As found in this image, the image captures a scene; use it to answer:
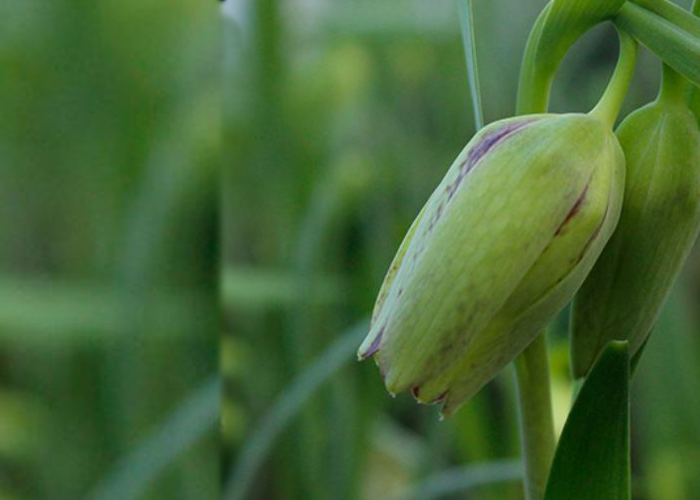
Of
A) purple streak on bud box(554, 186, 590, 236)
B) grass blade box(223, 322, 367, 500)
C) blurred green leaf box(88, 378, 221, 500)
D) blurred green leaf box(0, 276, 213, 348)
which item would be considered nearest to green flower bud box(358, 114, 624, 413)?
purple streak on bud box(554, 186, 590, 236)

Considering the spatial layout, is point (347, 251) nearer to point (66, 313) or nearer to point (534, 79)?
point (66, 313)

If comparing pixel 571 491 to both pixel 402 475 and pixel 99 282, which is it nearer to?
pixel 402 475

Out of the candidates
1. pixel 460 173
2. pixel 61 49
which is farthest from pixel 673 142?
pixel 61 49

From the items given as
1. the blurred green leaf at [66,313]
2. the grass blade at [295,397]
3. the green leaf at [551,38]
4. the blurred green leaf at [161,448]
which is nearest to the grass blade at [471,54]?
the green leaf at [551,38]

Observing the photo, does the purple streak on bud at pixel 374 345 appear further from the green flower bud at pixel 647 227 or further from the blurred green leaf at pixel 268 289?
the blurred green leaf at pixel 268 289

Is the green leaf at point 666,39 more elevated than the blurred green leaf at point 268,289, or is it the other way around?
the green leaf at point 666,39

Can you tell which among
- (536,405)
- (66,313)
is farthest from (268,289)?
(536,405)
